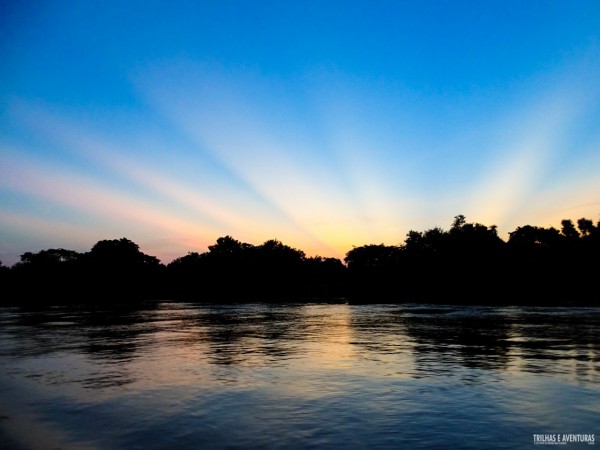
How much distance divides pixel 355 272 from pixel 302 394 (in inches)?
6905

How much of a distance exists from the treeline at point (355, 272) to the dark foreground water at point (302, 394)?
59089mm

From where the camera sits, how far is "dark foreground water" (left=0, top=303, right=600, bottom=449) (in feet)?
27.1

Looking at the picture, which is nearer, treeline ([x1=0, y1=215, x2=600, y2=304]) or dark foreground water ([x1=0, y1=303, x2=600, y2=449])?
dark foreground water ([x1=0, y1=303, x2=600, y2=449])

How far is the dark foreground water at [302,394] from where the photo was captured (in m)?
8.25

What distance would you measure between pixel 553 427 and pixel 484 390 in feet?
9.74

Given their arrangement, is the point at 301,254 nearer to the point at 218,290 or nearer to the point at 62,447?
the point at 218,290

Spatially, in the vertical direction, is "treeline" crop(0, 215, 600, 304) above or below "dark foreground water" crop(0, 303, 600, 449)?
above

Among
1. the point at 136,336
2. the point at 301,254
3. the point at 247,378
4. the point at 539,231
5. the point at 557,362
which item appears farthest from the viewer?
the point at 301,254

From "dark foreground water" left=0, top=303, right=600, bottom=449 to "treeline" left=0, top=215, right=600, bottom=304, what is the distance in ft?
194

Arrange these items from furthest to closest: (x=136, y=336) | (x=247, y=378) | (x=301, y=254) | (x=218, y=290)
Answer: (x=301, y=254), (x=218, y=290), (x=136, y=336), (x=247, y=378)

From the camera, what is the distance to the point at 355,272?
18475 centimetres

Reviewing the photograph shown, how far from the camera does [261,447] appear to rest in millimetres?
7688

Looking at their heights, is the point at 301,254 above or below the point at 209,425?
above

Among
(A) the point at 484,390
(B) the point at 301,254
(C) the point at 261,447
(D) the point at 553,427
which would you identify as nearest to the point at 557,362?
(A) the point at 484,390
